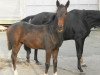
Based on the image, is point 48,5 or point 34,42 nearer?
point 34,42

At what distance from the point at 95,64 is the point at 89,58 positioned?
89 centimetres

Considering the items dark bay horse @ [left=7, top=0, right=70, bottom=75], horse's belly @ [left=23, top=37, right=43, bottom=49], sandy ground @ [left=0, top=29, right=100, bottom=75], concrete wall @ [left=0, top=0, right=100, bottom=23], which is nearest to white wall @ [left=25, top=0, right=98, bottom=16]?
concrete wall @ [left=0, top=0, right=100, bottom=23]

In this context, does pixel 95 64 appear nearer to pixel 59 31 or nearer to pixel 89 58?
pixel 89 58

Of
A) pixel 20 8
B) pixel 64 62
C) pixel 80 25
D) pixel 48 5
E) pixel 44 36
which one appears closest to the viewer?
pixel 44 36

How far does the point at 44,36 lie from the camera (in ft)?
25.7

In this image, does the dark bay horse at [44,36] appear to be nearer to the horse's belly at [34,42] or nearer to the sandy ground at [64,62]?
the horse's belly at [34,42]

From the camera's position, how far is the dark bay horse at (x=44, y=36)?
7.38 meters

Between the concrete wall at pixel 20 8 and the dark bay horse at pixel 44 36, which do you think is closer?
the dark bay horse at pixel 44 36

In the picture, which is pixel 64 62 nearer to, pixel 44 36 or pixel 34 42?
pixel 34 42

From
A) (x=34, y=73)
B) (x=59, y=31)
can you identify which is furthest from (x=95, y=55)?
(x=59, y=31)

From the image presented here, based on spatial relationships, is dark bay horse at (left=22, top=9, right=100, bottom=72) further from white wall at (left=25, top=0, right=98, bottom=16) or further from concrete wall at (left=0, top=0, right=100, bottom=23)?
white wall at (left=25, top=0, right=98, bottom=16)

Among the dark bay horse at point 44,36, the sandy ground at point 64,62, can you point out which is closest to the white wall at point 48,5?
the sandy ground at point 64,62

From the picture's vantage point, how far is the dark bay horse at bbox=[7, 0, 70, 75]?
7385mm

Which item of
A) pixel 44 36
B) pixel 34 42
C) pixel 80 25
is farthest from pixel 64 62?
pixel 44 36
